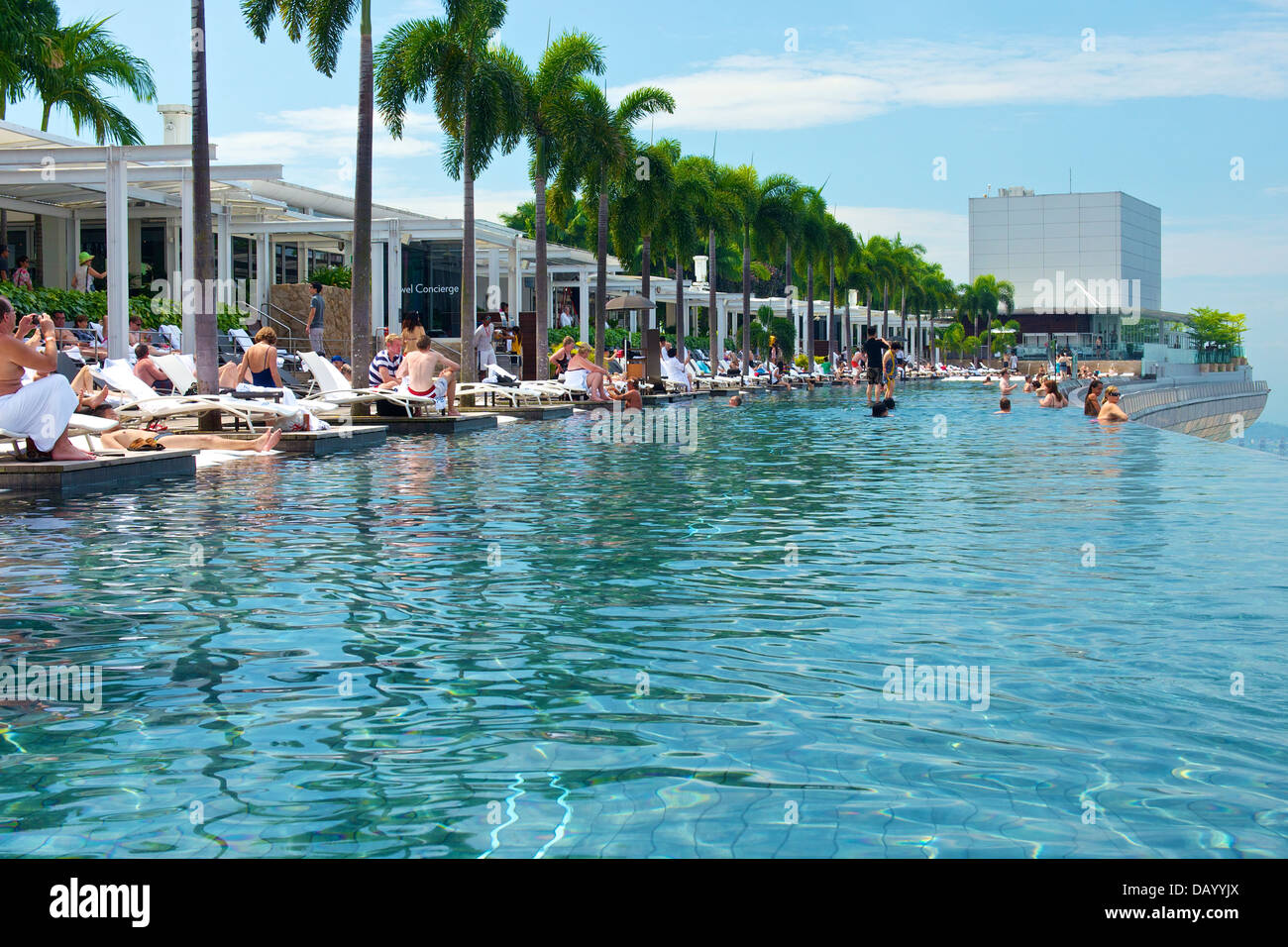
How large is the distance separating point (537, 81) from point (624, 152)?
373 centimetres

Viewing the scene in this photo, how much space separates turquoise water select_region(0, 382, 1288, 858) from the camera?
12.0 ft

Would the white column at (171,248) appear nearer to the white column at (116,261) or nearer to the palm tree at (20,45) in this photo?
the palm tree at (20,45)

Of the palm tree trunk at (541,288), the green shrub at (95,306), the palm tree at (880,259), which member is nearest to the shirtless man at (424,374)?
the green shrub at (95,306)

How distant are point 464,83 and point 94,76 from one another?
17.5m

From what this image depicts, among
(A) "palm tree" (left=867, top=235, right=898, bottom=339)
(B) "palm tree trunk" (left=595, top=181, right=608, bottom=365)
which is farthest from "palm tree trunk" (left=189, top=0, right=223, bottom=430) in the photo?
(A) "palm tree" (left=867, top=235, right=898, bottom=339)

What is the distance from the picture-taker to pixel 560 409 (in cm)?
2531

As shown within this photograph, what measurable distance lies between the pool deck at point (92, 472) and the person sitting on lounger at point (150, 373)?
5.79 metres

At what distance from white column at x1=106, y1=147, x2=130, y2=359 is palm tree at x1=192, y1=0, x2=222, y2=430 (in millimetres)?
5871

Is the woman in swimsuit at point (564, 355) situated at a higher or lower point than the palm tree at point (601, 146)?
lower

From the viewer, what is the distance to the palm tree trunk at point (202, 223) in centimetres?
1725

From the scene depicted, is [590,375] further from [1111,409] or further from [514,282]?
[514,282]

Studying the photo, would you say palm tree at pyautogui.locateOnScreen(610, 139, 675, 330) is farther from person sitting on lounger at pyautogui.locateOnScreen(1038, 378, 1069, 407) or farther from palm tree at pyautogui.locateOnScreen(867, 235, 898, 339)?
palm tree at pyautogui.locateOnScreen(867, 235, 898, 339)
